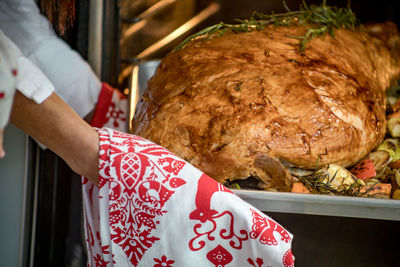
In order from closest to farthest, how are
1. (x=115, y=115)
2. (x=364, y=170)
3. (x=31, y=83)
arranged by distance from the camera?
(x=31, y=83), (x=364, y=170), (x=115, y=115)

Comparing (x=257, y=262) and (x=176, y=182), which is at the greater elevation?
(x=176, y=182)

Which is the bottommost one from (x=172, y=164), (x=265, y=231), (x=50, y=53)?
(x=265, y=231)

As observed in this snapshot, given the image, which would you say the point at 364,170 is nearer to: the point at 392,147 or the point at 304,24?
the point at 392,147

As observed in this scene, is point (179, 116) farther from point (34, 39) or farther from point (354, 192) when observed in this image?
point (34, 39)

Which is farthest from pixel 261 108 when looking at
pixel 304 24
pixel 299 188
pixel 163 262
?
pixel 304 24

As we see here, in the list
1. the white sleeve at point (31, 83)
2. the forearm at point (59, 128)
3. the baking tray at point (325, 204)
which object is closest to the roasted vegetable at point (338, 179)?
the baking tray at point (325, 204)

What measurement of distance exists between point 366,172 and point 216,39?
0.57 meters

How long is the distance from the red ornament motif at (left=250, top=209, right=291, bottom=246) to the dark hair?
766mm

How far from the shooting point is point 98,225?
0.90m

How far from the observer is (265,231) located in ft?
2.60

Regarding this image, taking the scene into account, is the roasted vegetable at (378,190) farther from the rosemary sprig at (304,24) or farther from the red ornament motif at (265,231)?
the rosemary sprig at (304,24)

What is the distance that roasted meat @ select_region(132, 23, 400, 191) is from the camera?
95 cm

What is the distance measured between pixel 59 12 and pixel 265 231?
2.66 feet

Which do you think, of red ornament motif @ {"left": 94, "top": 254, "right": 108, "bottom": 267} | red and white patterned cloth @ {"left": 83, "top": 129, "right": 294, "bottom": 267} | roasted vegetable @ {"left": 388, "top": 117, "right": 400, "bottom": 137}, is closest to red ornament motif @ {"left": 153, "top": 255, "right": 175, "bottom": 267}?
red and white patterned cloth @ {"left": 83, "top": 129, "right": 294, "bottom": 267}
